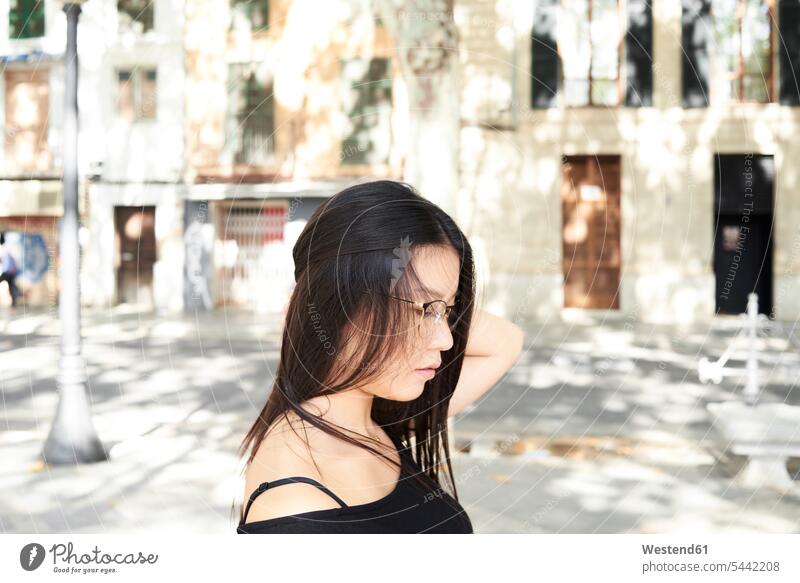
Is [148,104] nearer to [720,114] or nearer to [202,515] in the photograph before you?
[202,515]

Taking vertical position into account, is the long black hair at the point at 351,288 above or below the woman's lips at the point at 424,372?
above

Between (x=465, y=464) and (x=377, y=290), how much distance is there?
8.92 feet

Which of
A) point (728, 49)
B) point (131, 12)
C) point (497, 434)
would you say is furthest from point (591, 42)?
point (131, 12)

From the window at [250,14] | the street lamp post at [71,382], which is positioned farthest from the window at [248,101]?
the street lamp post at [71,382]

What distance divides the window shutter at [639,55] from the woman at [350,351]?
589 centimetres

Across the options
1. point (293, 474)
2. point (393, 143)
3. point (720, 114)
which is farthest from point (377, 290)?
point (720, 114)

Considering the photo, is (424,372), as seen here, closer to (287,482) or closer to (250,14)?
(287,482)

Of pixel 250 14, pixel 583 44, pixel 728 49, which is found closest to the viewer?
pixel 583 44

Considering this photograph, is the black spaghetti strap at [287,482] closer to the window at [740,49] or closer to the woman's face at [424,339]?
the woman's face at [424,339]

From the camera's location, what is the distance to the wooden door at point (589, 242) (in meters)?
4.30

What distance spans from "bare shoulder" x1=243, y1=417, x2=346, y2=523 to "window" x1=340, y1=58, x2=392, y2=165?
2.39 m

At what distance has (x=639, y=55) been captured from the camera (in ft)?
25.6

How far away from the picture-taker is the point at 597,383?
7.12m

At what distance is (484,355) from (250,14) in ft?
11.7
